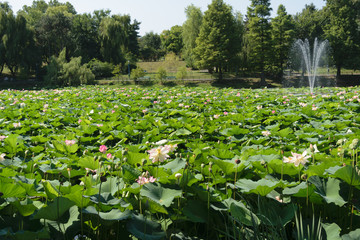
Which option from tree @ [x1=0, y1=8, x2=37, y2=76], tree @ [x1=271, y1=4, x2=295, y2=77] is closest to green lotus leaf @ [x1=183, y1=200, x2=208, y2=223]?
tree @ [x1=271, y1=4, x2=295, y2=77]

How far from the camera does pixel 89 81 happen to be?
24984mm

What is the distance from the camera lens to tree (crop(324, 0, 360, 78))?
3011 centimetres

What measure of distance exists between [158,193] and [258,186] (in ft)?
1.56

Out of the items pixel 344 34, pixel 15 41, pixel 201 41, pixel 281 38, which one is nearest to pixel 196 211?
pixel 201 41

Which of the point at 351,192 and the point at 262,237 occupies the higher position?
the point at 351,192

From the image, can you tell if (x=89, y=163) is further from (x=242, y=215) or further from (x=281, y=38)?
(x=281, y=38)

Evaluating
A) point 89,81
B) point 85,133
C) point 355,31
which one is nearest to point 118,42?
point 89,81

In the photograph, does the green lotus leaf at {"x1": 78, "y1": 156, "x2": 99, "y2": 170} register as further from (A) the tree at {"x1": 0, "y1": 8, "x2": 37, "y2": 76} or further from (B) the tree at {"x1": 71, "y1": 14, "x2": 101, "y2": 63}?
(B) the tree at {"x1": 71, "y1": 14, "x2": 101, "y2": 63}

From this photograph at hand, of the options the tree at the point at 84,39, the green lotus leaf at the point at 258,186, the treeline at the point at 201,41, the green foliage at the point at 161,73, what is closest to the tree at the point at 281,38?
the treeline at the point at 201,41

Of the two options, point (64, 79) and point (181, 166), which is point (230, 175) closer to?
point (181, 166)

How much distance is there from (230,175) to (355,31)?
118 ft

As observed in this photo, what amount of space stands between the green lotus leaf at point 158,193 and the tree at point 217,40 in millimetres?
27197

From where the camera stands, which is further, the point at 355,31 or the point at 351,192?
the point at 355,31

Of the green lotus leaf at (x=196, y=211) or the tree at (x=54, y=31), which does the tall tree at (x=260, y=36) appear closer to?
the tree at (x=54, y=31)
